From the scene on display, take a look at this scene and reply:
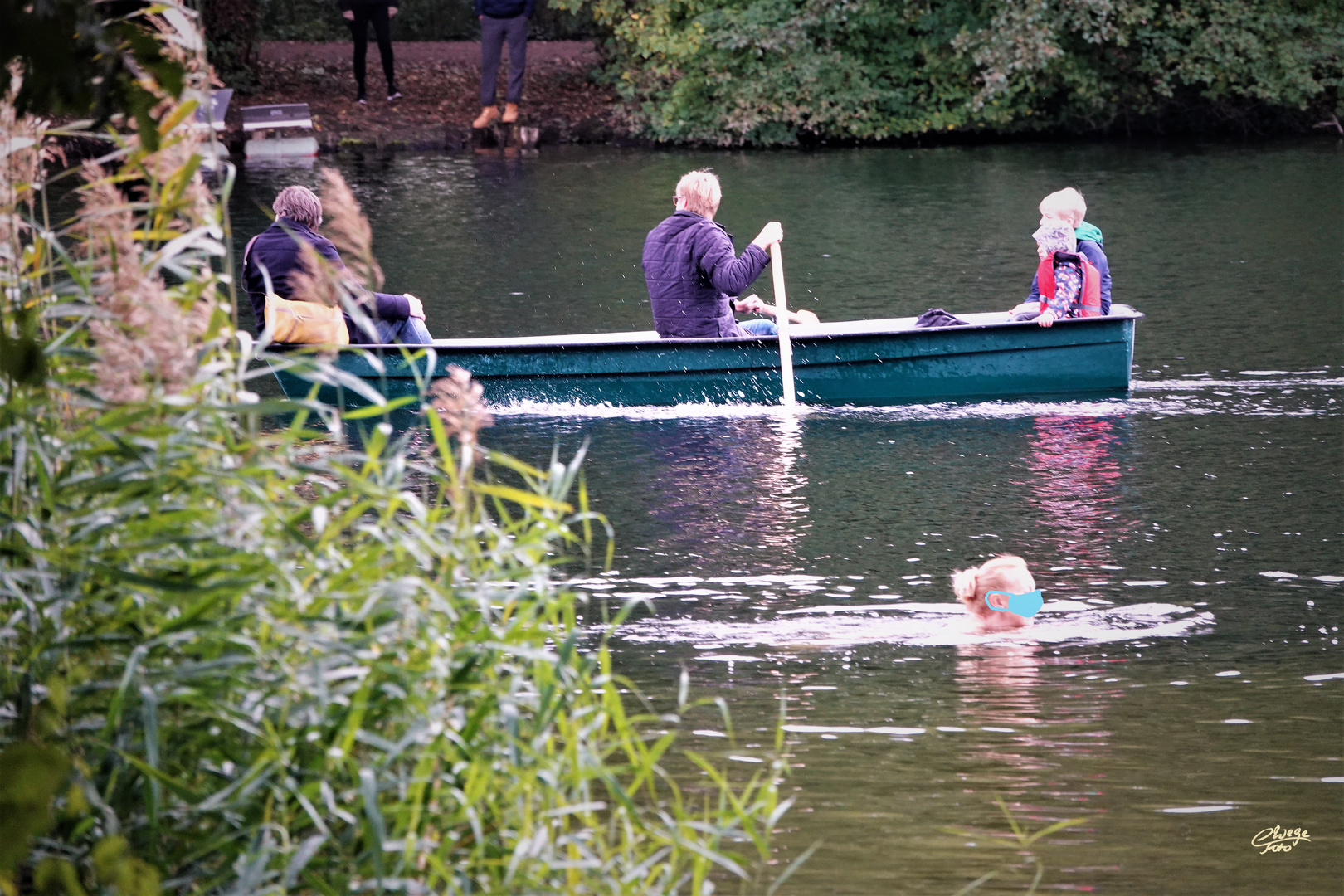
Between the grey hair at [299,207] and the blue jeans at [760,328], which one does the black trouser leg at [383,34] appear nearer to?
the blue jeans at [760,328]

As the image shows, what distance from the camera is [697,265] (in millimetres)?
9945

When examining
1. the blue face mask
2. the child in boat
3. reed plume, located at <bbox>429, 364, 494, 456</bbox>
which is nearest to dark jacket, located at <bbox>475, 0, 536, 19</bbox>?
the child in boat

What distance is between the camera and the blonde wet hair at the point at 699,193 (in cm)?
986

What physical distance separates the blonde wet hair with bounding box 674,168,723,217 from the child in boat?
420 cm

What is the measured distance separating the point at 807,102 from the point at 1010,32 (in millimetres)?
3208

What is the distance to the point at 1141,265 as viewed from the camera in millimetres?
14844

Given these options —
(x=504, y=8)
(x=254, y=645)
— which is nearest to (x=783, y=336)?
(x=254, y=645)

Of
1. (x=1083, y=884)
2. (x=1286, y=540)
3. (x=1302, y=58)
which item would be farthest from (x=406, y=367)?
(x=1302, y=58)

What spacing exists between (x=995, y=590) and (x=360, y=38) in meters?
22.9

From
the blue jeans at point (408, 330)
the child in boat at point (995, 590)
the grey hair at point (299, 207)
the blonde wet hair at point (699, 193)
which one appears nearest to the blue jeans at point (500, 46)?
the blonde wet hair at point (699, 193)

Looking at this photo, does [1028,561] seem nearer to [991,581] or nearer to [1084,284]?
[991,581]

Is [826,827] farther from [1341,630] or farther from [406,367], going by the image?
[406,367]

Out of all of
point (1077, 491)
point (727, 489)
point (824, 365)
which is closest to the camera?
point (1077, 491)

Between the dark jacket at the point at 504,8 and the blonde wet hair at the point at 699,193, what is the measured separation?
16.4m
